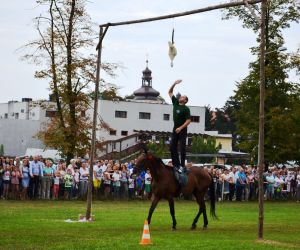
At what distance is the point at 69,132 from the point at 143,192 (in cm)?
541

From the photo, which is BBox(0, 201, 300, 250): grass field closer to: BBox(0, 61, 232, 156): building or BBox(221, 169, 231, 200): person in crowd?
BBox(221, 169, 231, 200): person in crowd

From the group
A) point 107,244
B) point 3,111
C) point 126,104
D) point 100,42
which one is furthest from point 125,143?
point 107,244

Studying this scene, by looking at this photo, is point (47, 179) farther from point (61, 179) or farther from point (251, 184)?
point (251, 184)

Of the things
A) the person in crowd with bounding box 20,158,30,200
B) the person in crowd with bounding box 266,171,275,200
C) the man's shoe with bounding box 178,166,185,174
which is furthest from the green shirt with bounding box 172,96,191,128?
the person in crowd with bounding box 266,171,275,200

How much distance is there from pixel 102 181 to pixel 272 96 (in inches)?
734

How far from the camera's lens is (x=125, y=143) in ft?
323

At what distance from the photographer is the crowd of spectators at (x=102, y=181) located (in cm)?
3806

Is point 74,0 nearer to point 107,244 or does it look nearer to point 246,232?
point 246,232

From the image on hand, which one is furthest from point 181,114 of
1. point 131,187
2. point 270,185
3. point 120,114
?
point 120,114

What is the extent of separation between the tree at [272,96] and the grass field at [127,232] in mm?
24591

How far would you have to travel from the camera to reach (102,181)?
137 feet

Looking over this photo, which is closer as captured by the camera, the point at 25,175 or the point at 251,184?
the point at 25,175

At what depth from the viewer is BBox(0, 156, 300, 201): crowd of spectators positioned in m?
38.1

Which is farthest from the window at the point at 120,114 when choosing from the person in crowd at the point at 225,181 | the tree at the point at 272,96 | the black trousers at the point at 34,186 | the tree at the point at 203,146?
the black trousers at the point at 34,186
